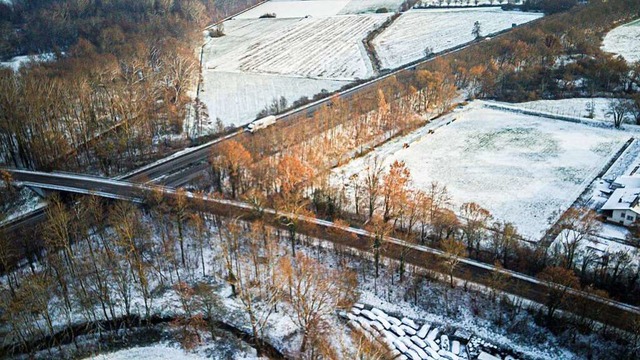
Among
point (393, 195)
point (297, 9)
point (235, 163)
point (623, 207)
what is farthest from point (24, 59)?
point (623, 207)

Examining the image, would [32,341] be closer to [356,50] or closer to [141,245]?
[141,245]

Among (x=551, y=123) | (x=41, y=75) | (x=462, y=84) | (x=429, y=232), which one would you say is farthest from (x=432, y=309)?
(x=41, y=75)

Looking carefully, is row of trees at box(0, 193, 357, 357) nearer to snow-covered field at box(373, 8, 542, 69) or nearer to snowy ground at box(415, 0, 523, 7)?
snow-covered field at box(373, 8, 542, 69)

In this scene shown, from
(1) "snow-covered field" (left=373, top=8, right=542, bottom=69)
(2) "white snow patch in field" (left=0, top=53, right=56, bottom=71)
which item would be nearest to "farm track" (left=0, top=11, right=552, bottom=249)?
(1) "snow-covered field" (left=373, top=8, right=542, bottom=69)

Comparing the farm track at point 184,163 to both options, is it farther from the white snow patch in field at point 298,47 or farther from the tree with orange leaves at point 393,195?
the tree with orange leaves at point 393,195

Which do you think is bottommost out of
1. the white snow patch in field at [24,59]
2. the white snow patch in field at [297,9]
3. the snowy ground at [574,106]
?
the snowy ground at [574,106]

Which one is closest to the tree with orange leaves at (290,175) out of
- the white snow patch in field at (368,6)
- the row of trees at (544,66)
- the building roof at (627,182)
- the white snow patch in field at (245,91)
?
the white snow patch in field at (245,91)
